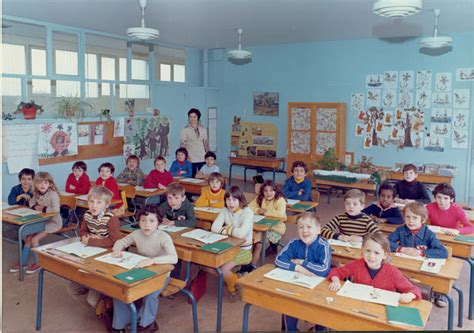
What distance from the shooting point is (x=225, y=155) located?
10.8m

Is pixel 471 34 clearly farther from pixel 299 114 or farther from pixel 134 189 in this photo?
pixel 134 189

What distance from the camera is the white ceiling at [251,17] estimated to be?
18.9 feet

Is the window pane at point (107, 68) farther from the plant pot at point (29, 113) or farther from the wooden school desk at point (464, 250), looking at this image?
the wooden school desk at point (464, 250)

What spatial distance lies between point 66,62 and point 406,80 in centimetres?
600

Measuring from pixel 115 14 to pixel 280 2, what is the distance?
7.95 feet

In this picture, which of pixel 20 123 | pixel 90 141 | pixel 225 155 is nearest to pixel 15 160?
pixel 20 123

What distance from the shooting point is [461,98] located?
7.86 meters

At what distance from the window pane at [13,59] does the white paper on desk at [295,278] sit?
552 cm

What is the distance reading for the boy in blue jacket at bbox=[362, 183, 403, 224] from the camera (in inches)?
175

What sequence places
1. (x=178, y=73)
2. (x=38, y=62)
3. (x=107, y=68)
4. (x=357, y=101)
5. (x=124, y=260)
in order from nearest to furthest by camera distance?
1. (x=124, y=260)
2. (x=38, y=62)
3. (x=107, y=68)
4. (x=357, y=101)
5. (x=178, y=73)

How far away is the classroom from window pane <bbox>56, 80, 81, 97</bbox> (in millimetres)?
25

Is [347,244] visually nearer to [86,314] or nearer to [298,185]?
[86,314]

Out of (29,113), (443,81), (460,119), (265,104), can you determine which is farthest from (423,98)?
(29,113)

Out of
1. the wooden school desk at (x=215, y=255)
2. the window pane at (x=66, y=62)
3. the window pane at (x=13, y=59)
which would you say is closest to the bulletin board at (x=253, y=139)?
the window pane at (x=66, y=62)
